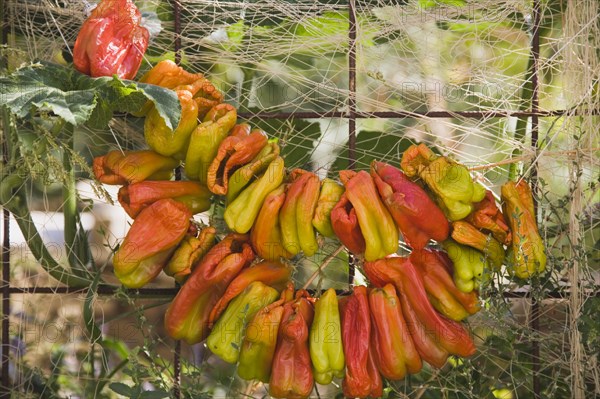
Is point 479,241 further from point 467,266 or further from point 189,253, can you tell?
point 189,253

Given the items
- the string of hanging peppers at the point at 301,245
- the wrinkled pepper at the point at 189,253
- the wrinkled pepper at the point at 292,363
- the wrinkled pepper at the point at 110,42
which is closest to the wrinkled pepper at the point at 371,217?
the string of hanging peppers at the point at 301,245

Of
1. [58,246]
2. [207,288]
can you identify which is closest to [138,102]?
[207,288]

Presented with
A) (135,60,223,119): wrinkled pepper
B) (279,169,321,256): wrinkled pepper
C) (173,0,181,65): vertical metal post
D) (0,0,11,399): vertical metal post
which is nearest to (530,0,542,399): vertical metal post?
(279,169,321,256): wrinkled pepper

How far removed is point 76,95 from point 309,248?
2.04 feet

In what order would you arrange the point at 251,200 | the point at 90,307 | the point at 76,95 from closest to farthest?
the point at 76,95, the point at 251,200, the point at 90,307

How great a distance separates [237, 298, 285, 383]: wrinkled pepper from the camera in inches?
78.1

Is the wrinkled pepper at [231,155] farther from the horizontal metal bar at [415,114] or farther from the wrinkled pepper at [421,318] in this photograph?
the wrinkled pepper at [421,318]

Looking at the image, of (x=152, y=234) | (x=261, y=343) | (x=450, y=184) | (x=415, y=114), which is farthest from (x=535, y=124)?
(x=152, y=234)

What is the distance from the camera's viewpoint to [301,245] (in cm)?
202

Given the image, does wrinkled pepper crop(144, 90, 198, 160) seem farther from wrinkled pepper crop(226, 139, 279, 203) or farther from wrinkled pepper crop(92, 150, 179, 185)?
wrinkled pepper crop(226, 139, 279, 203)

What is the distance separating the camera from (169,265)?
6.89 ft

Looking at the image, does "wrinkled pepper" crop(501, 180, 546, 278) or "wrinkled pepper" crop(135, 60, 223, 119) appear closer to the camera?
"wrinkled pepper" crop(501, 180, 546, 278)

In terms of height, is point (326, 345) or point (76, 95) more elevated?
point (76, 95)

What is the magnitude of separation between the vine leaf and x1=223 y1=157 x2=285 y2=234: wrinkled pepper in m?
0.24
